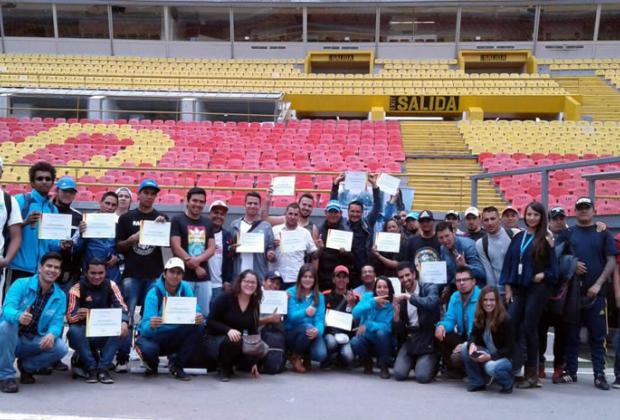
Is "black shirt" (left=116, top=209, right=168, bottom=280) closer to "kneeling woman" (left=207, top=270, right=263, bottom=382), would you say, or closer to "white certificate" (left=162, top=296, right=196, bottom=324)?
"white certificate" (left=162, top=296, right=196, bottom=324)

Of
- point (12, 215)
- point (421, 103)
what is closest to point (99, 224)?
point (12, 215)

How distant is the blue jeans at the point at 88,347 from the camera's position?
5617 millimetres

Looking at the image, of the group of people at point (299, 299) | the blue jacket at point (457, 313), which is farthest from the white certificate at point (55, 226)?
the blue jacket at point (457, 313)

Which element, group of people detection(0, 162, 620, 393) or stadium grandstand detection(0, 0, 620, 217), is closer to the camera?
group of people detection(0, 162, 620, 393)

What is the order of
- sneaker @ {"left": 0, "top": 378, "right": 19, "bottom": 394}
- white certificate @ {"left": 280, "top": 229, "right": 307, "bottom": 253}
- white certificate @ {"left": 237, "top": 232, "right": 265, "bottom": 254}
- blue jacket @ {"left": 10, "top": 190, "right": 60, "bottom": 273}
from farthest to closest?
1. white certificate @ {"left": 280, "top": 229, "right": 307, "bottom": 253}
2. white certificate @ {"left": 237, "top": 232, "right": 265, "bottom": 254}
3. blue jacket @ {"left": 10, "top": 190, "right": 60, "bottom": 273}
4. sneaker @ {"left": 0, "top": 378, "right": 19, "bottom": 394}

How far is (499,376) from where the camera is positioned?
18.0ft

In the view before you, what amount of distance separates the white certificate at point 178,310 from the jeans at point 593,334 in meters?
3.54

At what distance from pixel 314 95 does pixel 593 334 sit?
20.4 metres

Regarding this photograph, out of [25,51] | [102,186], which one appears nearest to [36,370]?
[102,186]

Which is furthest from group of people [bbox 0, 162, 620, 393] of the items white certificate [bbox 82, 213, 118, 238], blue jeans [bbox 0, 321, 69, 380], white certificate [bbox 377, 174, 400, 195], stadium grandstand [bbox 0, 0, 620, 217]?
stadium grandstand [bbox 0, 0, 620, 217]

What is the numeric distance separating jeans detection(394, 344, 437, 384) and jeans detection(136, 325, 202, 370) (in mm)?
1931

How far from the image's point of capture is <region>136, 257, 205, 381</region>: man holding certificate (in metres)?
5.71

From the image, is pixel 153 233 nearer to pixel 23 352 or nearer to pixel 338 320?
pixel 23 352

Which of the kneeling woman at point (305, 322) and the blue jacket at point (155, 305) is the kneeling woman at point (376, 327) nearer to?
the kneeling woman at point (305, 322)
